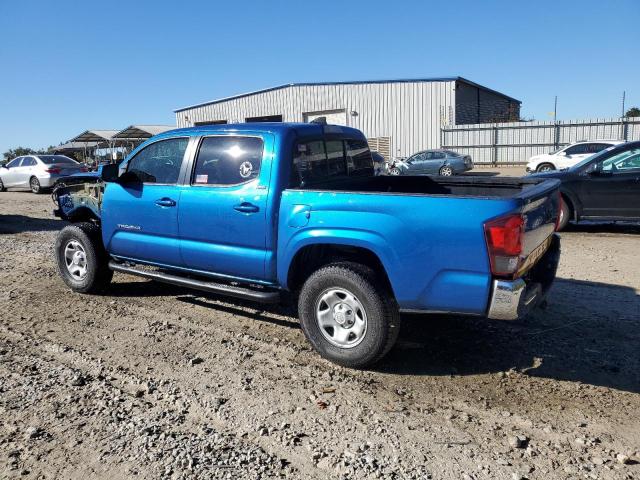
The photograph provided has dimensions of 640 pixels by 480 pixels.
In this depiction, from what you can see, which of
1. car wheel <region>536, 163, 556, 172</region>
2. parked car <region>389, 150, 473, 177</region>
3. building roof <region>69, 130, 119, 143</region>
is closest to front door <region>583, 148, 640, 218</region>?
car wheel <region>536, 163, 556, 172</region>

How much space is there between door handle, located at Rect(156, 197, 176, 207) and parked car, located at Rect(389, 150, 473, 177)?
22046mm

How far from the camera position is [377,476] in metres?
2.73

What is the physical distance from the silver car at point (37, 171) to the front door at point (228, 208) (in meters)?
16.0

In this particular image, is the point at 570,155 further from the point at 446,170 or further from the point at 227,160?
the point at 227,160

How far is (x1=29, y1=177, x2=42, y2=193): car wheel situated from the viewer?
64.2ft

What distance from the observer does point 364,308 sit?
3.86m

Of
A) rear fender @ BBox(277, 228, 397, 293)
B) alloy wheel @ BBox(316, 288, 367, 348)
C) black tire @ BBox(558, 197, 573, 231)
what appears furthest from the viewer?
black tire @ BBox(558, 197, 573, 231)

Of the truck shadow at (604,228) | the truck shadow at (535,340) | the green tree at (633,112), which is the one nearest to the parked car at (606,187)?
the truck shadow at (604,228)

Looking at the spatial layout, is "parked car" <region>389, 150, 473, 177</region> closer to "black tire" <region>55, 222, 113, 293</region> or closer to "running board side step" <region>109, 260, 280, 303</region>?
"black tire" <region>55, 222, 113, 293</region>

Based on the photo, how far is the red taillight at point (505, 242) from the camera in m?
3.32

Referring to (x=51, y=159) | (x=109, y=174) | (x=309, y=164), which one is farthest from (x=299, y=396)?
(x=51, y=159)

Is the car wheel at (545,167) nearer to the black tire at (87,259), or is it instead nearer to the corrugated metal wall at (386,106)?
the corrugated metal wall at (386,106)

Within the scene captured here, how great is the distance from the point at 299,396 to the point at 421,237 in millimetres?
1370

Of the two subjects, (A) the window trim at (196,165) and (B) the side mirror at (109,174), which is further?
(B) the side mirror at (109,174)
